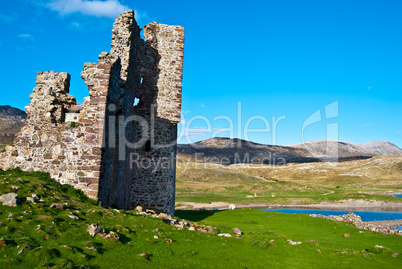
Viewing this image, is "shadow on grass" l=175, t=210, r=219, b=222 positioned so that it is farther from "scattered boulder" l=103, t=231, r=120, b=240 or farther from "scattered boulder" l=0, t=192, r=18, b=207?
"scattered boulder" l=0, t=192, r=18, b=207

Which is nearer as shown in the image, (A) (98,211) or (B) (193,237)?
(A) (98,211)

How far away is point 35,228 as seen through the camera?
8039 mm

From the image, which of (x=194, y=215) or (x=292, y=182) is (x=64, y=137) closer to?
(x=194, y=215)

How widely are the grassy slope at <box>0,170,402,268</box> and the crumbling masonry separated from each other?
1.16 m

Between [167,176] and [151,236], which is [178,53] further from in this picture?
[151,236]

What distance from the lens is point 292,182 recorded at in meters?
94.2

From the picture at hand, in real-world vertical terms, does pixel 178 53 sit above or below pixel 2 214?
above

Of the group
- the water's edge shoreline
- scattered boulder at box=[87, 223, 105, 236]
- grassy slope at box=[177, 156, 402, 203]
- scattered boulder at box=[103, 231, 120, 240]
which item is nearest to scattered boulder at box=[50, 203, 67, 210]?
scattered boulder at box=[87, 223, 105, 236]

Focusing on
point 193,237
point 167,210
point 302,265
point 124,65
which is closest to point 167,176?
point 167,210

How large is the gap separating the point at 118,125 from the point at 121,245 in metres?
7.82

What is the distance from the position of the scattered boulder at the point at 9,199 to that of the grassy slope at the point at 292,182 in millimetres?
45688

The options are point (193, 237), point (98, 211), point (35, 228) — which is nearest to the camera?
point (35, 228)

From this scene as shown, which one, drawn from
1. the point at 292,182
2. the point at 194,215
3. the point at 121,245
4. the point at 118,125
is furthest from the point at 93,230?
the point at 292,182

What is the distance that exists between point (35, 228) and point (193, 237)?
5.70 meters
